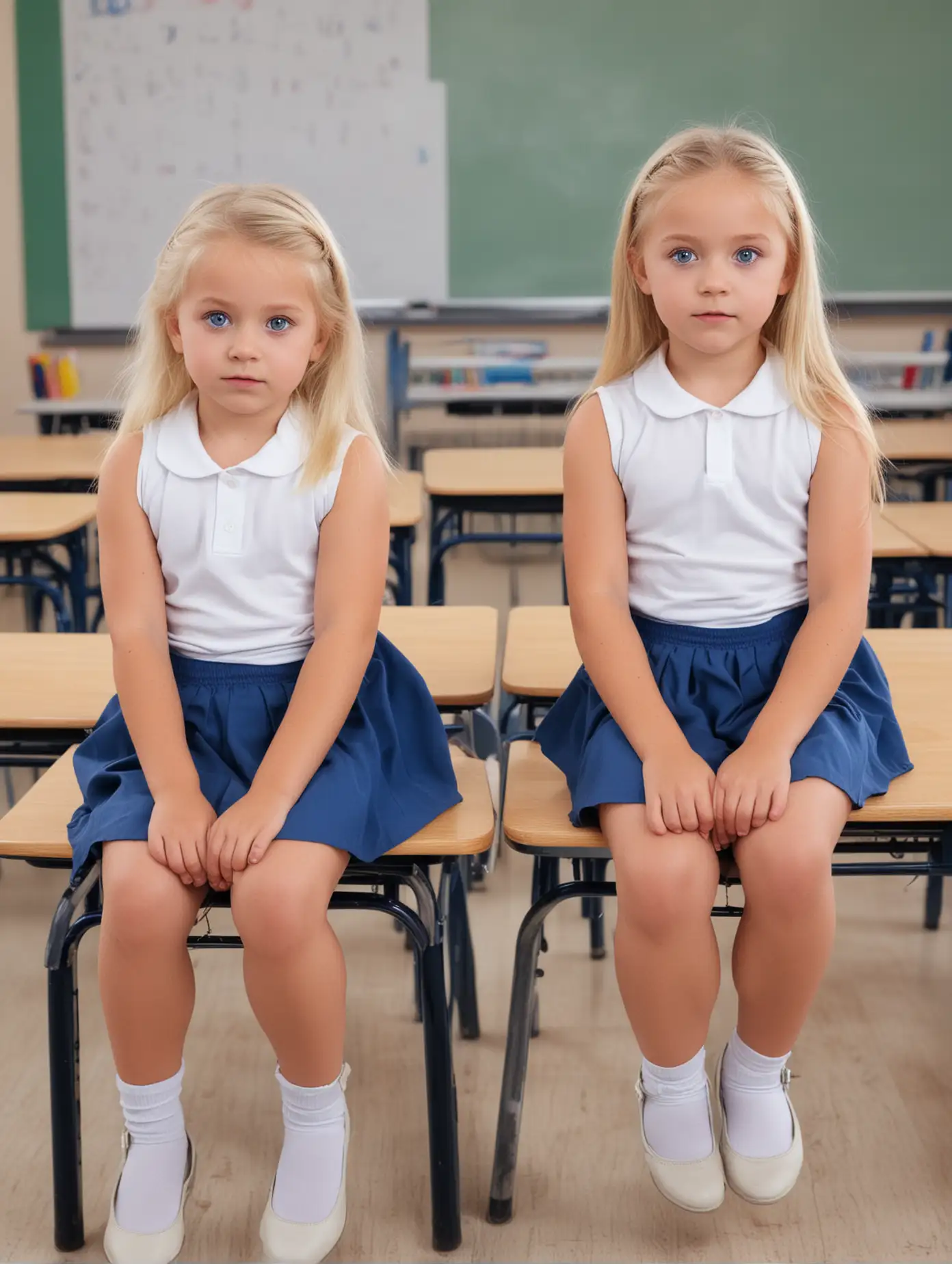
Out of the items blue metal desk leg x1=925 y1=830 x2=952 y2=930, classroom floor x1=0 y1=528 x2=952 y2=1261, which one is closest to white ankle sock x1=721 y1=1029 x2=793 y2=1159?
classroom floor x1=0 y1=528 x2=952 y2=1261

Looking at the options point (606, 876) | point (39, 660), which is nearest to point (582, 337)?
point (606, 876)

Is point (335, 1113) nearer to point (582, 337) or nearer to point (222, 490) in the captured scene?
point (222, 490)

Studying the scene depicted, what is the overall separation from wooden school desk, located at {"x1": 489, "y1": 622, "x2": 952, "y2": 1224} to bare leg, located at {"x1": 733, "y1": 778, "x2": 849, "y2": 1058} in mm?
47

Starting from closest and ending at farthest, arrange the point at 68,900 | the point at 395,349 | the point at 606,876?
the point at 68,900
the point at 606,876
the point at 395,349

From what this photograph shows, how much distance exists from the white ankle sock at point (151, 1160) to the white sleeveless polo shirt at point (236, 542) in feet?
1.43

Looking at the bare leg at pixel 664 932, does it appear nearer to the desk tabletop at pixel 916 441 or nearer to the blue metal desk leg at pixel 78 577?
the blue metal desk leg at pixel 78 577

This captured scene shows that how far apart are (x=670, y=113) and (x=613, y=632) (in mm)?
4313

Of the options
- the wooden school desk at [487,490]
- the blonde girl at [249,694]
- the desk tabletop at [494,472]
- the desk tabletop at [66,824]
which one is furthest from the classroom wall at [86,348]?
the desk tabletop at [66,824]

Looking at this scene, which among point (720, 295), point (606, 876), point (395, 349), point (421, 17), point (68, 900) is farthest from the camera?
point (421, 17)

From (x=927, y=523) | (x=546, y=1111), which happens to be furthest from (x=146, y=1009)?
(x=927, y=523)

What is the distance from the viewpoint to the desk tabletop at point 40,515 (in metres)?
2.36

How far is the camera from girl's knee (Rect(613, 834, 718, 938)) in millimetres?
1237

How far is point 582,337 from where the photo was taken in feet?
17.9

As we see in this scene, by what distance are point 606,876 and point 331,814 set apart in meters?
1.13
